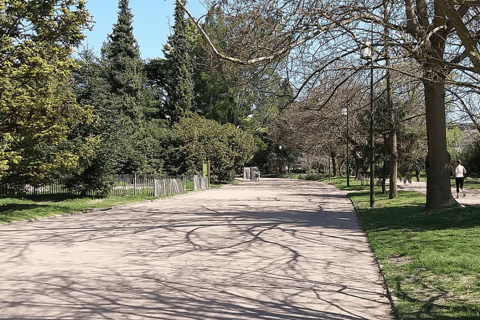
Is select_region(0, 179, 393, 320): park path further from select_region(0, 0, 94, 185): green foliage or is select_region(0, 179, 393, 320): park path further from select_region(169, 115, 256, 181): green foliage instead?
select_region(169, 115, 256, 181): green foliage

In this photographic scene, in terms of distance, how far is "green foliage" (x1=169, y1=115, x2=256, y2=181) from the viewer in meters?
43.5

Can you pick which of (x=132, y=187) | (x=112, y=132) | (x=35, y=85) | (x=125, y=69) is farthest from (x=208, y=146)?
(x=35, y=85)

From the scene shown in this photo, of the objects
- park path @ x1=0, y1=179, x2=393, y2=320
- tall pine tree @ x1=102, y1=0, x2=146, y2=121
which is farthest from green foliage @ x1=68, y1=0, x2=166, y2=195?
park path @ x1=0, y1=179, x2=393, y2=320

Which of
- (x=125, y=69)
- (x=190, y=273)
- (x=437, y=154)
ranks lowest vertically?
(x=190, y=273)

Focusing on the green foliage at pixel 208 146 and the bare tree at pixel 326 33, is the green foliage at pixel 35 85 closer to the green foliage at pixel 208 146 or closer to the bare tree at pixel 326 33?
the bare tree at pixel 326 33

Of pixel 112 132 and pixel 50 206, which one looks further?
pixel 112 132

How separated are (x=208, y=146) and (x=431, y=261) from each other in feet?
132

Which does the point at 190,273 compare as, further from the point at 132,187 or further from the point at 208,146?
the point at 208,146

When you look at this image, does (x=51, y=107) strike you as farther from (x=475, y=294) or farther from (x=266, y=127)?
(x=266, y=127)

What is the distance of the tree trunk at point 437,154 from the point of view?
1516 centimetres

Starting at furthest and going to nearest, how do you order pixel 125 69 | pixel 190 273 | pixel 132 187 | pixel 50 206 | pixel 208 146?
pixel 125 69 → pixel 208 146 → pixel 132 187 → pixel 50 206 → pixel 190 273

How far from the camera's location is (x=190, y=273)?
808 cm

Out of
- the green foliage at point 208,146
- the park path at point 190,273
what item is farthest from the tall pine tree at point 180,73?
the park path at point 190,273

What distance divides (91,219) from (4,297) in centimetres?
1148
